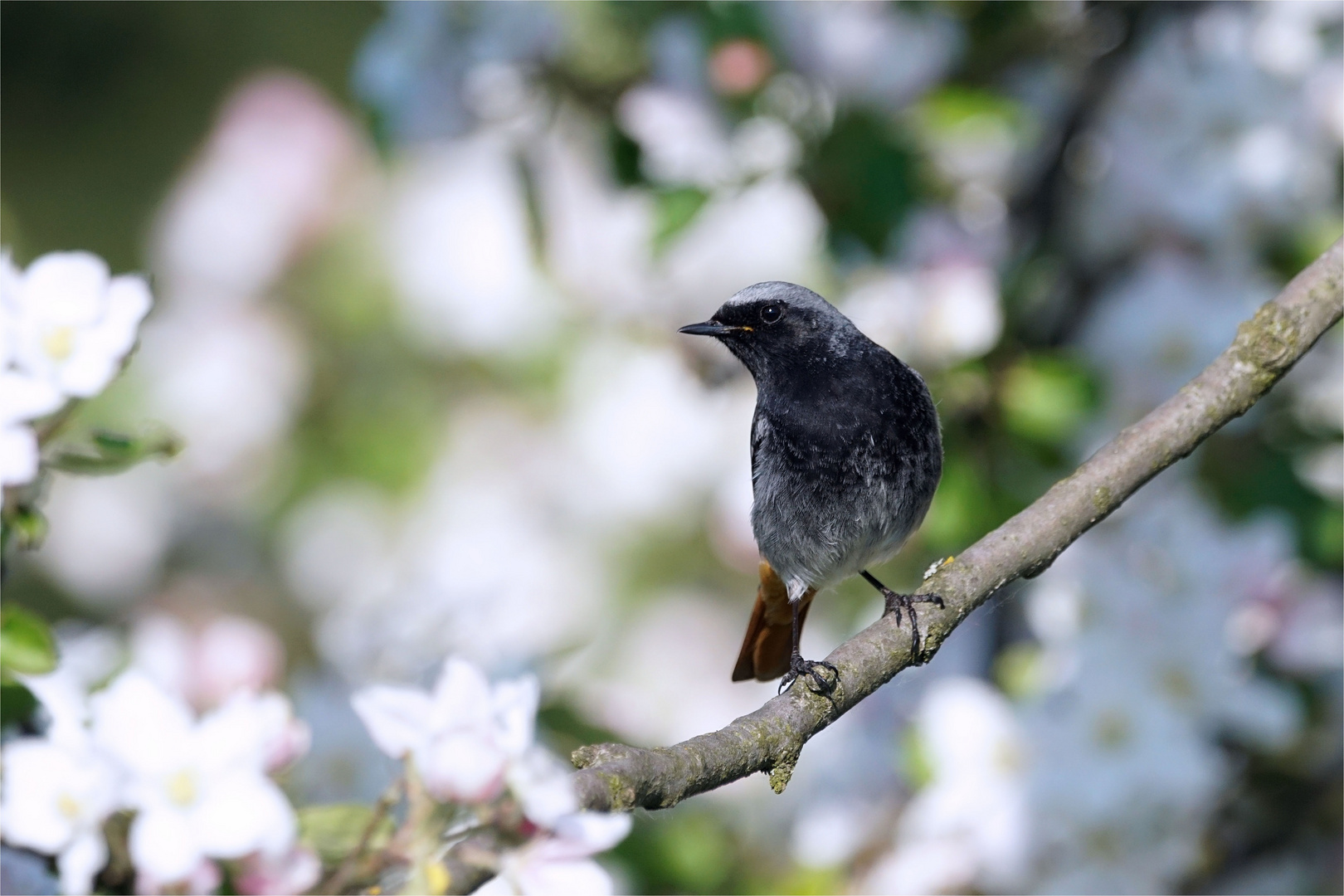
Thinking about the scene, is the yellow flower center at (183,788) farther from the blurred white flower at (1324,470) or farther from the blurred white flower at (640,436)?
the blurred white flower at (1324,470)

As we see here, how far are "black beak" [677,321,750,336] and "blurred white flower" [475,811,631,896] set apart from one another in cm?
107

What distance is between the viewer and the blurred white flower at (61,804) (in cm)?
111

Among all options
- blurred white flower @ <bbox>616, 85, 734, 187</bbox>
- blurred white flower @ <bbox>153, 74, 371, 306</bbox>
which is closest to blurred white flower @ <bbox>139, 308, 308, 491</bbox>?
blurred white flower @ <bbox>153, 74, 371, 306</bbox>

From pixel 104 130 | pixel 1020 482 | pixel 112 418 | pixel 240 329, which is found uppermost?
pixel 104 130

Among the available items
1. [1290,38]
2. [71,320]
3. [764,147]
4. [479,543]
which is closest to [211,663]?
[71,320]

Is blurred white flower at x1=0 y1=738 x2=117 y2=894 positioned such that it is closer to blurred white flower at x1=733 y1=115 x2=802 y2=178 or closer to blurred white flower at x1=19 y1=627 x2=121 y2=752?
blurred white flower at x1=19 y1=627 x2=121 y2=752

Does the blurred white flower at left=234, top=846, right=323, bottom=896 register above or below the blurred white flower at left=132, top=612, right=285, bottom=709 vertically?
below

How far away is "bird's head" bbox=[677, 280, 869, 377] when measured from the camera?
2.17 meters

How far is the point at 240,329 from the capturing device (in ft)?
13.3

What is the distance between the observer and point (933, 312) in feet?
8.71

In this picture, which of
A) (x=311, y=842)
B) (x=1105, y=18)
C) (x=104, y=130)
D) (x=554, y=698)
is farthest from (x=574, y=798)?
(x=104, y=130)

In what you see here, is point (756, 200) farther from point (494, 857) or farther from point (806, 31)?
point (494, 857)

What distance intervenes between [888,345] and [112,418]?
236 centimetres

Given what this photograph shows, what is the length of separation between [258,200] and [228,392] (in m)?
0.63
